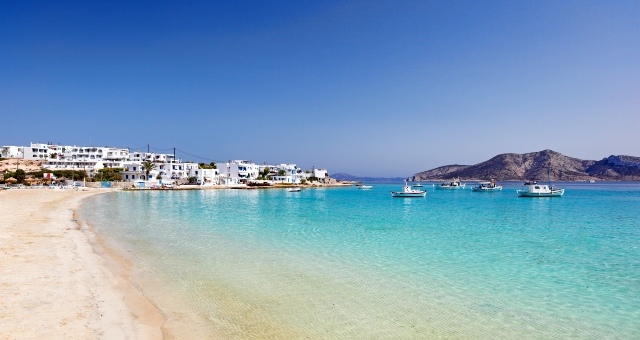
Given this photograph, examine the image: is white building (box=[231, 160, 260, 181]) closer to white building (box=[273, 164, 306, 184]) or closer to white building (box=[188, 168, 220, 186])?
white building (box=[273, 164, 306, 184])

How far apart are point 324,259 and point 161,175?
104724mm

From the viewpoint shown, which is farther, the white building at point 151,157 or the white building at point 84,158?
the white building at point 151,157

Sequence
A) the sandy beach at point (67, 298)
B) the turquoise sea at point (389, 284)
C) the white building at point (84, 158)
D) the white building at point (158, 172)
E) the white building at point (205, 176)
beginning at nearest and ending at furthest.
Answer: the sandy beach at point (67, 298), the turquoise sea at point (389, 284), the white building at point (158, 172), the white building at point (205, 176), the white building at point (84, 158)

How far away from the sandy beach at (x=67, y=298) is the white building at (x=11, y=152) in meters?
137

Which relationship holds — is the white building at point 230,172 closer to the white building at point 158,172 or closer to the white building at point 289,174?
the white building at point 158,172

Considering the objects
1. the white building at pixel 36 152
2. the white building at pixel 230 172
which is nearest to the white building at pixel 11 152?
the white building at pixel 36 152

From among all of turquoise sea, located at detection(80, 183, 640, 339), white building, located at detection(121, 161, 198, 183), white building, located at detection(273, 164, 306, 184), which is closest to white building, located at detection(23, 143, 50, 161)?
white building, located at detection(121, 161, 198, 183)

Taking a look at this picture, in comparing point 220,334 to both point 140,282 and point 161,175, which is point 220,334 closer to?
point 140,282

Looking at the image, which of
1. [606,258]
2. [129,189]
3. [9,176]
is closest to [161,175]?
[129,189]

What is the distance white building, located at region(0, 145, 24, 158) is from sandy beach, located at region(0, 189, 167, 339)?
137 m

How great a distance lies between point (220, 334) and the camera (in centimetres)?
722

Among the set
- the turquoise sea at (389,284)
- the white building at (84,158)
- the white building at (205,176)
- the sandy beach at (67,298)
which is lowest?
the turquoise sea at (389,284)

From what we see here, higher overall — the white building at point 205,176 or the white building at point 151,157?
the white building at point 151,157

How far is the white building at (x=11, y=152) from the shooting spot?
4665 inches
